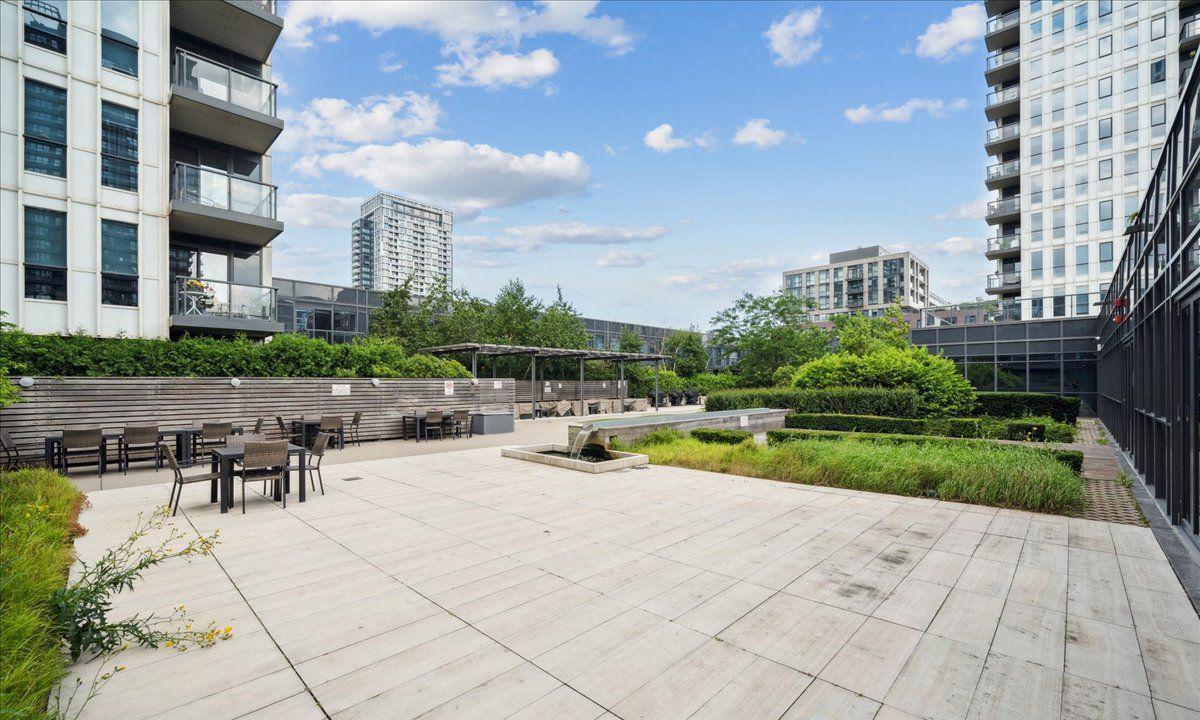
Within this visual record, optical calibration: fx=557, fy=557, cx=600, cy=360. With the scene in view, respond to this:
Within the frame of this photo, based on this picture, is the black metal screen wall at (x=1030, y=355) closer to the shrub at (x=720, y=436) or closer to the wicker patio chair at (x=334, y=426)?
the shrub at (x=720, y=436)

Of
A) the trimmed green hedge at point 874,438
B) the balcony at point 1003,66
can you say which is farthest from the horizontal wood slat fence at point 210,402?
the balcony at point 1003,66

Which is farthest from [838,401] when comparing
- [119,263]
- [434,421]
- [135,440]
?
[119,263]

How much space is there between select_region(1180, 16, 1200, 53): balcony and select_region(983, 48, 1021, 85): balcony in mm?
8845

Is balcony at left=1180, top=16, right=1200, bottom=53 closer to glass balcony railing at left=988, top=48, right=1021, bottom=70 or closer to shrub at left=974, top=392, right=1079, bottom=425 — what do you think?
glass balcony railing at left=988, top=48, right=1021, bottom=70

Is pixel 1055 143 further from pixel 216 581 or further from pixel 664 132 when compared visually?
pixel 216 581

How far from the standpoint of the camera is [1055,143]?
3850 centimetres

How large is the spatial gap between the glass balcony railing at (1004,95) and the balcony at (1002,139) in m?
1.74

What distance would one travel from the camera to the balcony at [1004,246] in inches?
1581

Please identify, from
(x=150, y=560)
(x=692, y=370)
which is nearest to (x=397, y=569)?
(x=150, y=560)

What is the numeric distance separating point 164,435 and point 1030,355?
3512 centimetres

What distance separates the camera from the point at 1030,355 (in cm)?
2834

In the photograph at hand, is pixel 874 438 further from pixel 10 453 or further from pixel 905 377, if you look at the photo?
pixel 10 453

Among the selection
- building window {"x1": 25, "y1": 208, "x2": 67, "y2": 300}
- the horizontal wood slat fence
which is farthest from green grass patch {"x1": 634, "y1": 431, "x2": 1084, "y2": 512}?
building window {"x1": 25, "y1": 208, "x2": 67, "y2": 300}

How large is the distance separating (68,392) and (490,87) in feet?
52.9
